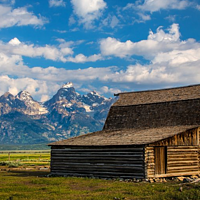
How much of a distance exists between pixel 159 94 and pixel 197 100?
590 cm

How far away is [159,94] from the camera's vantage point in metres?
43.0

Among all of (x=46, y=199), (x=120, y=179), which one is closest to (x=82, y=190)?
(x=46, y=199)

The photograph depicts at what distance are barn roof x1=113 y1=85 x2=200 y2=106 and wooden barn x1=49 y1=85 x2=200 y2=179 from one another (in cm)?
14

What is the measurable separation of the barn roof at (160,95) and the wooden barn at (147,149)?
0.14 metres

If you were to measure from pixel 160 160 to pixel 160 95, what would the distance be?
1429 centimetres

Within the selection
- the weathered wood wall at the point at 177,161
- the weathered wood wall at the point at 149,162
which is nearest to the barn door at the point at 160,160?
the weathered wood wall at the point at 177,161

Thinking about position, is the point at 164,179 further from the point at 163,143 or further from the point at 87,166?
the point at 87,166

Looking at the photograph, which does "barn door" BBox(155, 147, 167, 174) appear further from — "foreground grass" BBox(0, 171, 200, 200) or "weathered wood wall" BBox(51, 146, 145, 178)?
"foreground grass" BBox(0, 171, 200, 200)

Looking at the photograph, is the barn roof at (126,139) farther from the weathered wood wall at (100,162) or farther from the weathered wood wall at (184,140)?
the weathered wood wall at (100,162)

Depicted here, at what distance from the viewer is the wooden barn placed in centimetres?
2903

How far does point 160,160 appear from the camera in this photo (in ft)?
97.2

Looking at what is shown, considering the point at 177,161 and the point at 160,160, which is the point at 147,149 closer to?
the point at 160,160

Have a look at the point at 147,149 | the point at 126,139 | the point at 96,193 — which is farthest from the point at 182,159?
the point at 96,193

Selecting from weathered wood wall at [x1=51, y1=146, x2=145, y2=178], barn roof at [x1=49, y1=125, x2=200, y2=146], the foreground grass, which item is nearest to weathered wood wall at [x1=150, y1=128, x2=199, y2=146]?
barn roof at [x1=49, y1=125, x2=200, y2=146]
